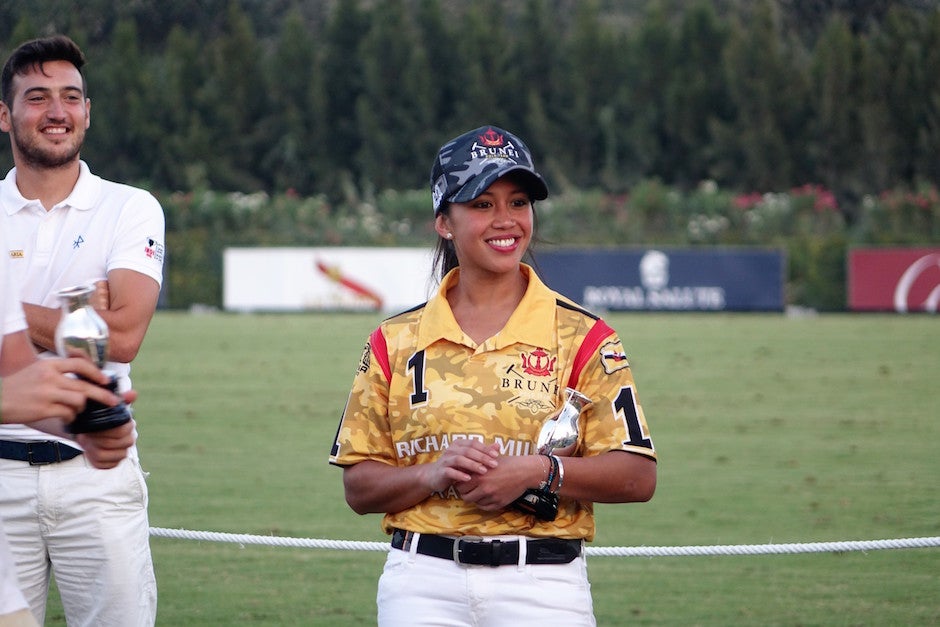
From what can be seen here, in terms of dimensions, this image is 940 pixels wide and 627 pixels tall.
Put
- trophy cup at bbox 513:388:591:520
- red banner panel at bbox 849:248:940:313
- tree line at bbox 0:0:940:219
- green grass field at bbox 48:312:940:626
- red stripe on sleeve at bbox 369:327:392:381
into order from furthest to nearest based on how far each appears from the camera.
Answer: tree line at bbox 0:0:940:219
red banner panel at bbox 849:248:940:313
green grass field at bbox 48:312:940:626
red stripe on sleeve at bbox 369:327:392:381
trophy cup at bbox 513:388:591:520

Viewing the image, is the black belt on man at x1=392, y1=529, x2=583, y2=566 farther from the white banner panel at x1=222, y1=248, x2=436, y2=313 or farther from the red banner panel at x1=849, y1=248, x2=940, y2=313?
the white banner panel at x1=222, y1=248, x2=436, y2=313

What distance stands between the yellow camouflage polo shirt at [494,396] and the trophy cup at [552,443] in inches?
2.4

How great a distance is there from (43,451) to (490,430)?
147 cm

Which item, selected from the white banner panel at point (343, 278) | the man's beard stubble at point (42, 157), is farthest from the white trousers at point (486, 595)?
the white banner panel at point (343, 278)

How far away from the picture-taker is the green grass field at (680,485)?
806cm

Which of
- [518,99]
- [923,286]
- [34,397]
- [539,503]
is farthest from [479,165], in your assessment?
[518,99]

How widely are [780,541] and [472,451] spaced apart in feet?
21.1

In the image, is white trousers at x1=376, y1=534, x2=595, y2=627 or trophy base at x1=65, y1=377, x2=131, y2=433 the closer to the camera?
trophy base at x1=65, y1=377, x2=131, y2=433

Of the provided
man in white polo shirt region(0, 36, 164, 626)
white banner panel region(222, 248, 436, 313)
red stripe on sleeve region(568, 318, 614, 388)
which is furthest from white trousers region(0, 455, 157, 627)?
white banner panel region(222, 248, 436, 313)

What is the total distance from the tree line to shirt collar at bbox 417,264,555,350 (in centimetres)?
4392

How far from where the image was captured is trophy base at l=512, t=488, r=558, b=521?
3.37 m

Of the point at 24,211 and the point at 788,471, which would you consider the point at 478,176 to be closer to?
the point at 24,211

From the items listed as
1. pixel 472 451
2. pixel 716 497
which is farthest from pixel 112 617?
pixel 716 497

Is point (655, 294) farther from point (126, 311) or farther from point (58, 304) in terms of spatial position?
point (58, 304)
